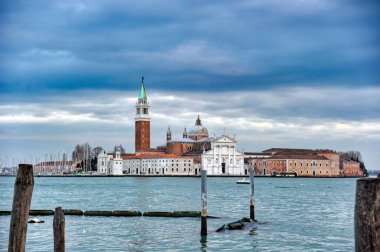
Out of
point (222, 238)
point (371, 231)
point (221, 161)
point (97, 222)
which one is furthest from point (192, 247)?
point (221, 161)

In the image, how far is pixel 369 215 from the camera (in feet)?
13.3

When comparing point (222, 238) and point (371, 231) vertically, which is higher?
point (371, 231)

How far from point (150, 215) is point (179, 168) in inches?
2985

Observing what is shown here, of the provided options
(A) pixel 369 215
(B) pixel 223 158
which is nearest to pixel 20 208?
(A) pixel 369 215

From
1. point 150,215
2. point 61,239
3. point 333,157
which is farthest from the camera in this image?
point 333,157

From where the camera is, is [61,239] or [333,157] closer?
[61,239]

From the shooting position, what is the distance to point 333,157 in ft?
326

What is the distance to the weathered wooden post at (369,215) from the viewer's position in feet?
13.2

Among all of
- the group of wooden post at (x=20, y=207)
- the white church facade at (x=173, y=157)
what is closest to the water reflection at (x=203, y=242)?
the group of wooden post at (x=20, y=207)

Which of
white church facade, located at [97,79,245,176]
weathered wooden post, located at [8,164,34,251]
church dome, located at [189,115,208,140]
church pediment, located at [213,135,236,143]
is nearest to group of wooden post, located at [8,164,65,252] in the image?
weathered wooden post, located at [8,164,34,251]

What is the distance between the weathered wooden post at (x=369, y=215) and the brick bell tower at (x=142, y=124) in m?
91.2

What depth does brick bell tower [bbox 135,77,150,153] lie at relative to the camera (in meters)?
95.2

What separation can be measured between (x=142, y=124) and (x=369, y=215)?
300ft

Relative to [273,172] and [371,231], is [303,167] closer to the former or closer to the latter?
[273,172]
